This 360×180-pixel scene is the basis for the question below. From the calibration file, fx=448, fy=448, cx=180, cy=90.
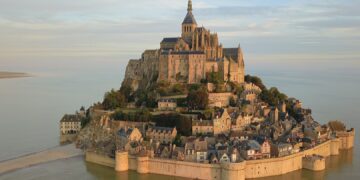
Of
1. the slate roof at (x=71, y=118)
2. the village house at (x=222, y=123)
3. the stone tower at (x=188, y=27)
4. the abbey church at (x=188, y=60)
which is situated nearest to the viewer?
the village house at (x=222, y=123)

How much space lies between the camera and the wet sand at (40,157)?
31.1 metres

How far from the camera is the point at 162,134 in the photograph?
3338 cm

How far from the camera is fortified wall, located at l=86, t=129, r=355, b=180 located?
2783 centimetres

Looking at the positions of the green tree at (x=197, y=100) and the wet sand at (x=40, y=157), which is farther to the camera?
the green tree at (x=197, y=100)

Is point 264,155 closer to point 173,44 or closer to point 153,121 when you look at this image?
point 153,121

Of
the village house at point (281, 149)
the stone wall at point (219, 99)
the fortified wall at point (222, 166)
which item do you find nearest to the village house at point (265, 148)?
the village house at point (281, 149)

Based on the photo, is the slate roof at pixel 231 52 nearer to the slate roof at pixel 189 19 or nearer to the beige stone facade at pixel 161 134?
the slate roof at pixel 189 19

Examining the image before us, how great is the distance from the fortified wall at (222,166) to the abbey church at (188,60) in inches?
532

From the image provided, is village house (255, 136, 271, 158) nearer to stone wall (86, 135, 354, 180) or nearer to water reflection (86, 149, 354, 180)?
stone wall (86, 135, 354, 180)

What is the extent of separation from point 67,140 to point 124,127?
8490 millimetres

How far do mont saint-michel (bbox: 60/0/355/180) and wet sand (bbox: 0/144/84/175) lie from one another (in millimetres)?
1224

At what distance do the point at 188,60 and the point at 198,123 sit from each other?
9.91 metres

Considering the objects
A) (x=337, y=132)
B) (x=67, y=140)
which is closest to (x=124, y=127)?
(x=67, y=140)

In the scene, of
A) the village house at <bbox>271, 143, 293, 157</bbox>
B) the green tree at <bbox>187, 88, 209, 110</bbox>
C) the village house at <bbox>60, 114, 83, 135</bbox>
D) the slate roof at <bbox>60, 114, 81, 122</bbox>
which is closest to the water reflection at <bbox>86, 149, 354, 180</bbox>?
the village house at <bbox>271, 143, 293, 157</bbox>
